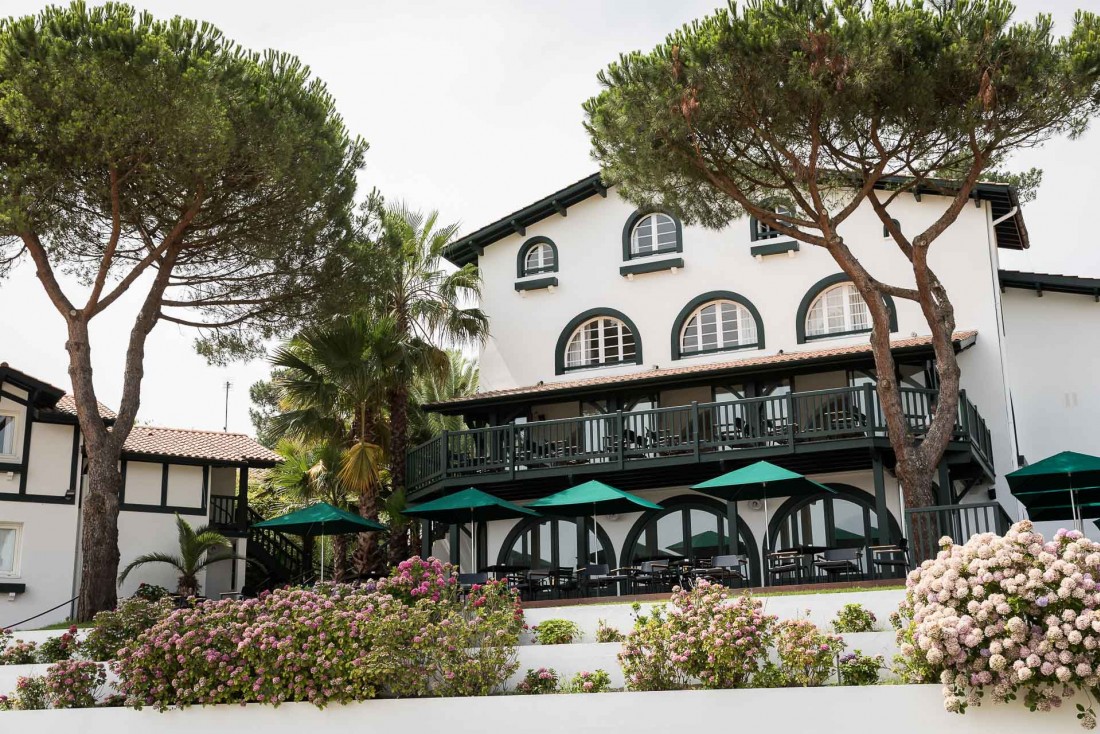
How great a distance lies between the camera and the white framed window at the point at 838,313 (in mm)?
26062

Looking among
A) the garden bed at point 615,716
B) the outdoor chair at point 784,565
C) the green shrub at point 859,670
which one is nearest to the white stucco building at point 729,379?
the outdoor chair at point 784,565

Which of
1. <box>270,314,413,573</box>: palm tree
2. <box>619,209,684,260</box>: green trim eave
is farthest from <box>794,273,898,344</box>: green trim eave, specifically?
<box>270,314,413,573</box>: palm tree

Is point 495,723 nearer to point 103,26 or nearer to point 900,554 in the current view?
point 900,554

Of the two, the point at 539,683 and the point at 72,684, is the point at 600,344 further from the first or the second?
the point at 72,684

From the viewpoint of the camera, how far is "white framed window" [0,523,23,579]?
25781mm

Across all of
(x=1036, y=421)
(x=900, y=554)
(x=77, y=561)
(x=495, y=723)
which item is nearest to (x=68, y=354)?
(x=77, y=561)

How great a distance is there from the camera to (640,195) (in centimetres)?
2259

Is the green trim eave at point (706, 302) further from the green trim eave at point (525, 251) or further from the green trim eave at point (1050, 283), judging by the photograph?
the green trim eave at point (1050, 283)

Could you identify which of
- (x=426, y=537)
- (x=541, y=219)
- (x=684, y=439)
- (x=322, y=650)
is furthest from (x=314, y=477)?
(x=322, y=650)

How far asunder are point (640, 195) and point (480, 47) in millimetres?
6000

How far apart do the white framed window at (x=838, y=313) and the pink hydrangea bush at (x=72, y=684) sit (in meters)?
15.6

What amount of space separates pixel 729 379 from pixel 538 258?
627 cm

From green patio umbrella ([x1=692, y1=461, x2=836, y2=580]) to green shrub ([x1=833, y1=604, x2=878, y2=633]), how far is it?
4.08m

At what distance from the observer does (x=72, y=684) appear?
59.1 feet
